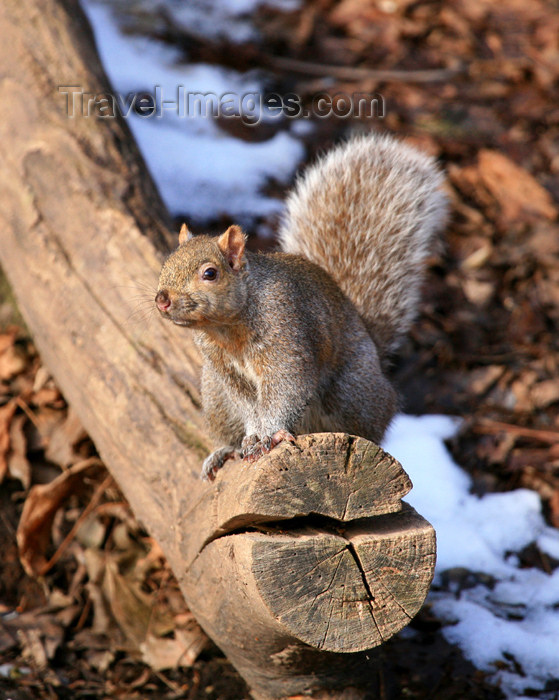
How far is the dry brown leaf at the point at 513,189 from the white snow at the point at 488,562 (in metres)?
1.58

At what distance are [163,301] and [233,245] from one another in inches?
11.9

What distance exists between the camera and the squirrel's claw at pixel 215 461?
222cm

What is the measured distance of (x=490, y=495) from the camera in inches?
131

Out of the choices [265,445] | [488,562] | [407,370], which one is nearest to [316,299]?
[265,445]

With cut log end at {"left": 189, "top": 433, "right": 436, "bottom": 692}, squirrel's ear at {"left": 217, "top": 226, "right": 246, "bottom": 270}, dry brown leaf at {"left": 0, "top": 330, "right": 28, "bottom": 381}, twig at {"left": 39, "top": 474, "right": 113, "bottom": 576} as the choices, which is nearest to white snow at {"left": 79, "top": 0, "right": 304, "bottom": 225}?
dry brown leaf at {"left": 0, "top": 330, "right": 28, "bottom": 381}

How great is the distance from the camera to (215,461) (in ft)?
7.36

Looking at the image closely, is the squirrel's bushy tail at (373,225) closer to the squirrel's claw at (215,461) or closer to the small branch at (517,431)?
the squirrel's claw at (215,461)

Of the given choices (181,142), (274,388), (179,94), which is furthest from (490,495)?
(179,94)

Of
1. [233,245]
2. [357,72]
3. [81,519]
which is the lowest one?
[81,519]

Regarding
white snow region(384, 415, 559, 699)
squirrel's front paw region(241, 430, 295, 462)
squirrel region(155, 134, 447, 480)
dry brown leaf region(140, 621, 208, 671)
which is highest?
squirrel region(155, 134, 447, 480)

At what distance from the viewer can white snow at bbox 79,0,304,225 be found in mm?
4301

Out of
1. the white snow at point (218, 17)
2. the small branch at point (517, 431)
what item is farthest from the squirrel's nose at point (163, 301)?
the white snow at point (218, 17)

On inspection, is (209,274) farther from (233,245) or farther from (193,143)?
(193,143)

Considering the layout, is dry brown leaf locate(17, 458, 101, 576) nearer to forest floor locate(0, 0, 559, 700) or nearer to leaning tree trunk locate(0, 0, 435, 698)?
forest floor locate(0, 0, 559, 700)
